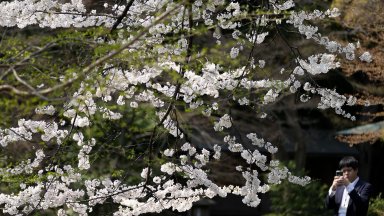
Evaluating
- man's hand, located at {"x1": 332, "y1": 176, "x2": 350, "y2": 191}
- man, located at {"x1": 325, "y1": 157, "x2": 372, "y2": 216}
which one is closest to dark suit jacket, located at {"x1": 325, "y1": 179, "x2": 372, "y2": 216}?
man, located at {"x1": 325, "y1": 157, "x2": 372, "y2": 216}

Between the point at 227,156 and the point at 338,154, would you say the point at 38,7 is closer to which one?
the point at 227,156

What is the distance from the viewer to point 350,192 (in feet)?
23.8

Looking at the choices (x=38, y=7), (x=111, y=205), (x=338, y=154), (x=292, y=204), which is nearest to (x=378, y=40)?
(x=292, y=204)

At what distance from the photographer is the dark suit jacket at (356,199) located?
23.9 feet

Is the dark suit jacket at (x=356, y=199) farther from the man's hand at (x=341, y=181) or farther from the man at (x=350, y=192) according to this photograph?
the man's hand at (x=341, y=181)

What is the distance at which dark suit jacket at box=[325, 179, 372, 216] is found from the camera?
7.29 m

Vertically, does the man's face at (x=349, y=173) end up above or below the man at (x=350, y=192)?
above

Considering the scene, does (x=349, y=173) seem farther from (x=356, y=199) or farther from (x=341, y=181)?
(x=356, y=199)

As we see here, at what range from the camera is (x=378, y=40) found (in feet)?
36.9

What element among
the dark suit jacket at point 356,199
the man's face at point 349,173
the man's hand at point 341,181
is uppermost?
the man's face at point 349,173

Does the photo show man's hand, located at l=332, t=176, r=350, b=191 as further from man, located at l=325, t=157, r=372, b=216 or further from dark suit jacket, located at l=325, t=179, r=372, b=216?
dark suit jacket, located at l=325, t=179, r=372, b=216

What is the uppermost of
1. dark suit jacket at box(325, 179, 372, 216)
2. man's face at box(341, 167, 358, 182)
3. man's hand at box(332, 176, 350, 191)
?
man's face at box(341, 167, 358, 182)

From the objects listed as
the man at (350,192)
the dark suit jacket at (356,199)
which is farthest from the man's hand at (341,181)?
the dark suit jacket at (356,199)

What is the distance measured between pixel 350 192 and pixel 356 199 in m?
0.09
